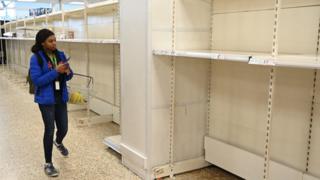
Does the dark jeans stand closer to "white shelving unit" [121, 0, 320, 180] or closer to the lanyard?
the lanyard

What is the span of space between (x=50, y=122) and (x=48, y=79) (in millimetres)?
407

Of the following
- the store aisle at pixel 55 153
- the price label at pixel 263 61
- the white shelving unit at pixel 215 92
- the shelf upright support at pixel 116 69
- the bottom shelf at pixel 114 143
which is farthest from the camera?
the shelf upright support at pixel 116 69

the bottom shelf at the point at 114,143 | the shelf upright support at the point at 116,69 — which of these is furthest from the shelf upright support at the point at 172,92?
the shelf upright support at the point at 116,69

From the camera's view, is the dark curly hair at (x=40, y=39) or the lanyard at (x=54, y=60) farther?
the lanyard at (x=54, y=60)

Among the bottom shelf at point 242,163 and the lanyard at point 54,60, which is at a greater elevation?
the lanyard at point 54,60

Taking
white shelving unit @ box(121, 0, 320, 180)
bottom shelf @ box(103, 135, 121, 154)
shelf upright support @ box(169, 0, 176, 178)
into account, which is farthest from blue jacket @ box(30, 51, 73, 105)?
shelf upright support @ box(169, 0, 176, 178)

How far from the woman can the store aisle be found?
0.75 ft

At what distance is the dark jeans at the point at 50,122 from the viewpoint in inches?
110

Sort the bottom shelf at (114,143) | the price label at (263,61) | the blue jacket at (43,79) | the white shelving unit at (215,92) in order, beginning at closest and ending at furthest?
1. the price label at (263,61)
2. the white shelving unit at (215,92)
3. the blue jacket at (43,79)
4. the bottom shelf at (114,143)

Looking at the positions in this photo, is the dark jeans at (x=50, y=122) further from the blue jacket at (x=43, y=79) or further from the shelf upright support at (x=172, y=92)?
the shelf upright support at (x=172, y=92)

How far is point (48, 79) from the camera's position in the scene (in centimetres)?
267

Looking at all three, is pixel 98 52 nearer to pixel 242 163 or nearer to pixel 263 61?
pixel 242 163

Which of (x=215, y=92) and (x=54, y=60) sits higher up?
(x=54, y=60)

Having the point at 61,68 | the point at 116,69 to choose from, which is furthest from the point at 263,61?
the point at 116,69
